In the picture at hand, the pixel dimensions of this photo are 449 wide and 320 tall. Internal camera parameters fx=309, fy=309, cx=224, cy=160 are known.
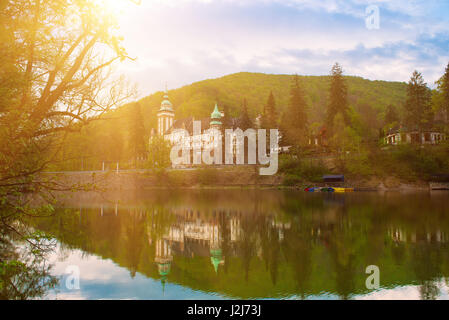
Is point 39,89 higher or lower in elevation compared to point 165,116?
lower

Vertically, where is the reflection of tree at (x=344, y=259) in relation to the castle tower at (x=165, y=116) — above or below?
below

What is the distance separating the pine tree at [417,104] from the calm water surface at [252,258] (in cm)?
5398

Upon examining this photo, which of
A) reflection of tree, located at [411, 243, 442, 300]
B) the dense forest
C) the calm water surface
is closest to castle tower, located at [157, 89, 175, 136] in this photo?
the dense forest

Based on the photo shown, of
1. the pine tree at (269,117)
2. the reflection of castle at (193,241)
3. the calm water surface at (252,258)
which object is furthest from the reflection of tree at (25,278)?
the pine tree at (269,117)

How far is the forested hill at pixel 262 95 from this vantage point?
364 feet

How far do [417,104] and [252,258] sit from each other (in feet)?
223

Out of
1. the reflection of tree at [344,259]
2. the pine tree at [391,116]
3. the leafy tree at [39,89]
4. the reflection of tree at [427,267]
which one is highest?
the pine tree at [391,116]

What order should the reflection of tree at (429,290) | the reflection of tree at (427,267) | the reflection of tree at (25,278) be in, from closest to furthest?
1. the reflection of tree at (429,290)
2. the reflection of tree at (427,267)
3. the reflection of tree at (25,278)

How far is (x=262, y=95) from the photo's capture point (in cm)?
13762

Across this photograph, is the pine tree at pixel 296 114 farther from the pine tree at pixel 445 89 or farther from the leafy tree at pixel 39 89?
the leafy tree at pixel 39 89

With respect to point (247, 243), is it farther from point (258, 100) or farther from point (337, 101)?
point (258, 100)

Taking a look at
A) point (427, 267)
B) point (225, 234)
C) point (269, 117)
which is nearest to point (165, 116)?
point (269, 117)

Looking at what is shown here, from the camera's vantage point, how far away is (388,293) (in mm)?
7906

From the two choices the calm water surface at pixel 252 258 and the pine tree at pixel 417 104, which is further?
the pine tree at pixel 417 104
